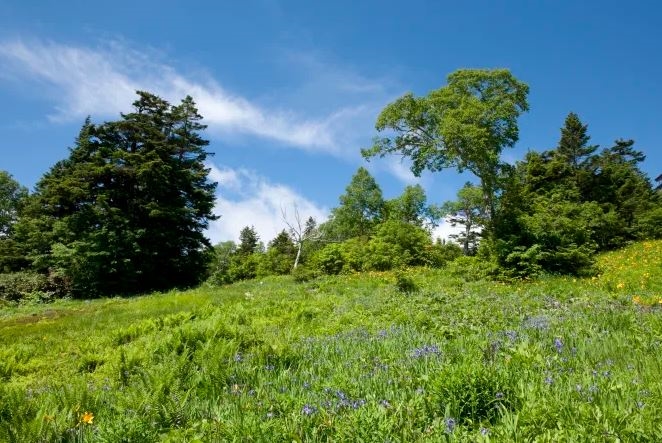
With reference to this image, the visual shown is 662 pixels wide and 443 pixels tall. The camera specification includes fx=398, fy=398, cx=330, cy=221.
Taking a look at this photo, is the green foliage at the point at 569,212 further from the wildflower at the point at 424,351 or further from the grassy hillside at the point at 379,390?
the wildflower at the point at 424,351

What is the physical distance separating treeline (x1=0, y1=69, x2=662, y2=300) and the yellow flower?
1622 cm

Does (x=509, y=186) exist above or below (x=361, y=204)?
below

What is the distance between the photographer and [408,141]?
83.6ft

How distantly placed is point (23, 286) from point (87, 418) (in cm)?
3465

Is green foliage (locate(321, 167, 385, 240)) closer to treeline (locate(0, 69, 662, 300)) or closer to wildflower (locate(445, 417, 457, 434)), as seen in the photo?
treeline (locate(0, 69, 662, 300))

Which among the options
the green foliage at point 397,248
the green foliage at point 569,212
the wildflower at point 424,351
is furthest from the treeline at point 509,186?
the wildflower at point 424,351

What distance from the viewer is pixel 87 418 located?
10.6 ft

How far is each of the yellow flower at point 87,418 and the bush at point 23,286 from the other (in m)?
32.0

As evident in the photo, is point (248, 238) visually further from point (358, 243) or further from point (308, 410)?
point (308, 410)

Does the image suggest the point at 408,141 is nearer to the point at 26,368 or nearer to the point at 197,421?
the point at 26,368

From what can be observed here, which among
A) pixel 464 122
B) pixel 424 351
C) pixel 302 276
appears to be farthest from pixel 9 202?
pixel 424 351

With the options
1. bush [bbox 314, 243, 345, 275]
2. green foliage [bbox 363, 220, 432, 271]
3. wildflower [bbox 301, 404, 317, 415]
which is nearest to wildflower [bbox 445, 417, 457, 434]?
wildflower [bbox 301, 404, 317, 415]

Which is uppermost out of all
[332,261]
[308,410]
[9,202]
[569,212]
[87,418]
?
[9,202]

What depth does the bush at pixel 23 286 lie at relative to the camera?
29.4 meters
